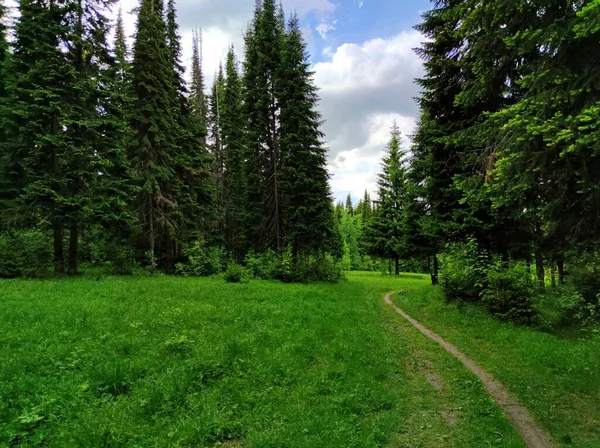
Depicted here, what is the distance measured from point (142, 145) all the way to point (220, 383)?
62.8ft

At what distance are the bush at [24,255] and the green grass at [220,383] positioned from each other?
6727 mm

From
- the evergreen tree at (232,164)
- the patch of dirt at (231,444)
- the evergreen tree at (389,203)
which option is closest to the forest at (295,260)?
the patch of dirt at (231,444)

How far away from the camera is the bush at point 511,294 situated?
35.3ft

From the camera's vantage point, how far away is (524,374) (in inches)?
275

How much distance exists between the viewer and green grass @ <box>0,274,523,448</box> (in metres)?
4.58

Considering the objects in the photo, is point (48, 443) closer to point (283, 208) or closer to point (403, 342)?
point (403, 342)

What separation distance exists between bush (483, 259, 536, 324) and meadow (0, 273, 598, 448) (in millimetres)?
1037

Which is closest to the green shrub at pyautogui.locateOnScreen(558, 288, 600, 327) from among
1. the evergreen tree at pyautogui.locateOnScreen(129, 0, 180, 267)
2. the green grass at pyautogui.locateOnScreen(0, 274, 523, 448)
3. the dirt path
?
the dirt path

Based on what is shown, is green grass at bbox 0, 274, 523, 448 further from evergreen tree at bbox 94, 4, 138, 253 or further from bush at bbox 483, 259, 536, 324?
evergreen tree at bbox 94, 4, 138, 253

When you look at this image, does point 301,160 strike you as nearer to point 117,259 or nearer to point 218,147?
point 117,259

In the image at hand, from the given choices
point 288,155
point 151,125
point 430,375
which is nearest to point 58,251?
point 151,125

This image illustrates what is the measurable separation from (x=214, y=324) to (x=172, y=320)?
1.09 meters

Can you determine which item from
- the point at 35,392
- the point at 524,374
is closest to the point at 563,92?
the point at 524,374

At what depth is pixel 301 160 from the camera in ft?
75.8
